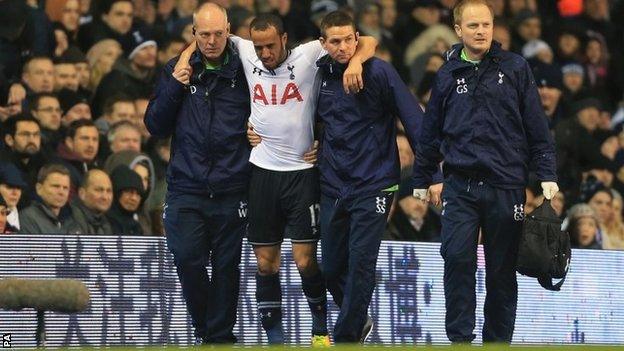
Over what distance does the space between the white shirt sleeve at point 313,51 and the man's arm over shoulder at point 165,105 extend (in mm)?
922

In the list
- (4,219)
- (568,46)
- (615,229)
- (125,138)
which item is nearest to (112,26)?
(125,138)

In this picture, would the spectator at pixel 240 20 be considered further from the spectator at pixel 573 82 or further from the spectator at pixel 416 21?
the spectator at pixel 573 82

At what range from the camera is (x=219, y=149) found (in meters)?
13.3

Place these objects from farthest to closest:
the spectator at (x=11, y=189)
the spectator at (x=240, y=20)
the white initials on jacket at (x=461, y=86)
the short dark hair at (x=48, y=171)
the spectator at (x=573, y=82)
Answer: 1. the spectator at (x=573, y=82)
2. the spectator at (x=240, y=20)
3. the short dark hair at (x=48, y=171)
4. the spectator at (x=11, y=189)
5. the white initials on jacket at (x=461, y=86)

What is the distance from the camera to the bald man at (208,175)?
43.5 ft

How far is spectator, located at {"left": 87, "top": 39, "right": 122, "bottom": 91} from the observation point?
707 inches

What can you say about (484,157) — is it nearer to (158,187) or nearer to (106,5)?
(158,187)

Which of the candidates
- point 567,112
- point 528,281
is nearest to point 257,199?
point 528,281

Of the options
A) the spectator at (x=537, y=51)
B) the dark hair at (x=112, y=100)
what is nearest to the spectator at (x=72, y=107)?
the dark hair at (x=112, y=100)

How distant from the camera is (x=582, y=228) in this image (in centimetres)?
1877

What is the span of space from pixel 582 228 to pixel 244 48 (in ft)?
21.4

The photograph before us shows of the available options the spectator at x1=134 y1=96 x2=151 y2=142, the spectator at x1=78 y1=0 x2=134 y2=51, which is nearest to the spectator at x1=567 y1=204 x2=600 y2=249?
the spectator at x1=134 y1=96 x2=151 y2=142

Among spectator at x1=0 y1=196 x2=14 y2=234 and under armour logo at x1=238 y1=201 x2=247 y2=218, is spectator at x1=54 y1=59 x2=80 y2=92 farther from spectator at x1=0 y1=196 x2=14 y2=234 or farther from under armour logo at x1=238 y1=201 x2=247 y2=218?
under armour logo at x1=238 y1=201 x2=247 y2=218

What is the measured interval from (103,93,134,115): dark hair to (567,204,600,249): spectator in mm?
4745
